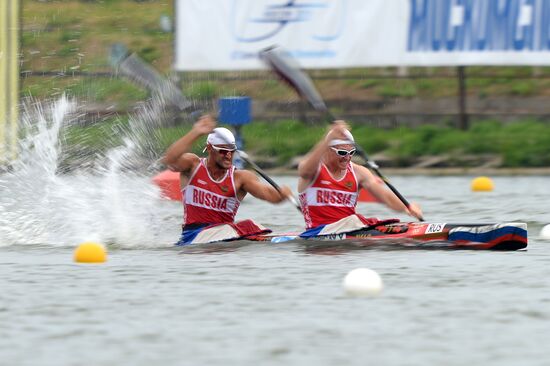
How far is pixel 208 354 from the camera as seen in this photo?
7316 mm

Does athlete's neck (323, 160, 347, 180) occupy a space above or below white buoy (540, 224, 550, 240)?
above

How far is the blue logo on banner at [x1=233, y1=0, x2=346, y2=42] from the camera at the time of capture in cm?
2072

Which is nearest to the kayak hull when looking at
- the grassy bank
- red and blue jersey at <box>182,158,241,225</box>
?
red and blue jersey at <box>182,158,241,225</box>

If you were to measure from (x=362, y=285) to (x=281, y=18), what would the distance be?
12.2m

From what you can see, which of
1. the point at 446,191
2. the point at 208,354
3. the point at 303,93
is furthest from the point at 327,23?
the point at 208,354

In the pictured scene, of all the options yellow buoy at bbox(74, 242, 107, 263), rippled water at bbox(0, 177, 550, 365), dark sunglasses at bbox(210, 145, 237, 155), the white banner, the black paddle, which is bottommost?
rippled water at bbox(0, 177, 550, 365)

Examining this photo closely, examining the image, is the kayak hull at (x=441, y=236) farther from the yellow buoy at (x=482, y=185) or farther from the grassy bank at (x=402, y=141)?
the grassy bank at (x=402, y=141)

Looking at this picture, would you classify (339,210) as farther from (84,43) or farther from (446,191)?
(84,43)

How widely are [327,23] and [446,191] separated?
377 cm

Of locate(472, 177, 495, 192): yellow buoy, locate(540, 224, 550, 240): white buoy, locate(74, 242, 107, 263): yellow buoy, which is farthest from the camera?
locate(472, 177, 495, 192): yellow buoy

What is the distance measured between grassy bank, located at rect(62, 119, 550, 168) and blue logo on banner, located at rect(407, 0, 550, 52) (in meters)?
1.43

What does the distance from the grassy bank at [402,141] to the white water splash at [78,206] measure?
9.89 ft

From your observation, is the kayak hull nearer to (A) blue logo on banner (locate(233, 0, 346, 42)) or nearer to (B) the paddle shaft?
(B) the paddle shaft

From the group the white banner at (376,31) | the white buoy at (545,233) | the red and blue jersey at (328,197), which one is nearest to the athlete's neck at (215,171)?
the red and blue jersey at (328,197)
